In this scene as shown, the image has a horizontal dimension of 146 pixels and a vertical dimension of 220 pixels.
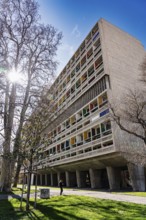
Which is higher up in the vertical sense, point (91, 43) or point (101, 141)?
point (91, 43)

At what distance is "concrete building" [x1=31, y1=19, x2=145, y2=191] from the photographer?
20469mm

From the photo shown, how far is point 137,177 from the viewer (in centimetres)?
1909

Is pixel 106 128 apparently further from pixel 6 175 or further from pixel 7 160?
pixel 6 175

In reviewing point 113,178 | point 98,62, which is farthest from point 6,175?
point 98,62

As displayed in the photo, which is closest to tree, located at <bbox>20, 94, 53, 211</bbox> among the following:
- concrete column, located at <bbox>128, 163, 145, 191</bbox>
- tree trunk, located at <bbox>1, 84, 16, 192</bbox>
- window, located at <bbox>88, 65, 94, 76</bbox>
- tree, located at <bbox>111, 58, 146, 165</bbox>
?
tree trunk, located at <bbox>1, 84, 16, 192</bbox>

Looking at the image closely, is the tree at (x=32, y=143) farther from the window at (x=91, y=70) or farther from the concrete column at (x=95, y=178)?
the window at (x=91, y=70)

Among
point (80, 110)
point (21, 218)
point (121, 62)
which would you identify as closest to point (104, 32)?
point (121, 62)

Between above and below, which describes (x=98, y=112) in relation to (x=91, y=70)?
below

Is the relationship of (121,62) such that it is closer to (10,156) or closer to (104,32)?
(104,32)

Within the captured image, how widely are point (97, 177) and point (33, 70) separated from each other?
1710 centimetres

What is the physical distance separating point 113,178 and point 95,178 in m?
4.24

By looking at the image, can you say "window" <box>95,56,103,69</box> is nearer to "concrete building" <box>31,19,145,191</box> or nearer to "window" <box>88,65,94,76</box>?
"concrete building" <box>31,19,145,191</box>

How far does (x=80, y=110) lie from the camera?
2811cm

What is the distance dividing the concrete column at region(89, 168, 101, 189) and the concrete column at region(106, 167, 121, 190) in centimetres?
346
